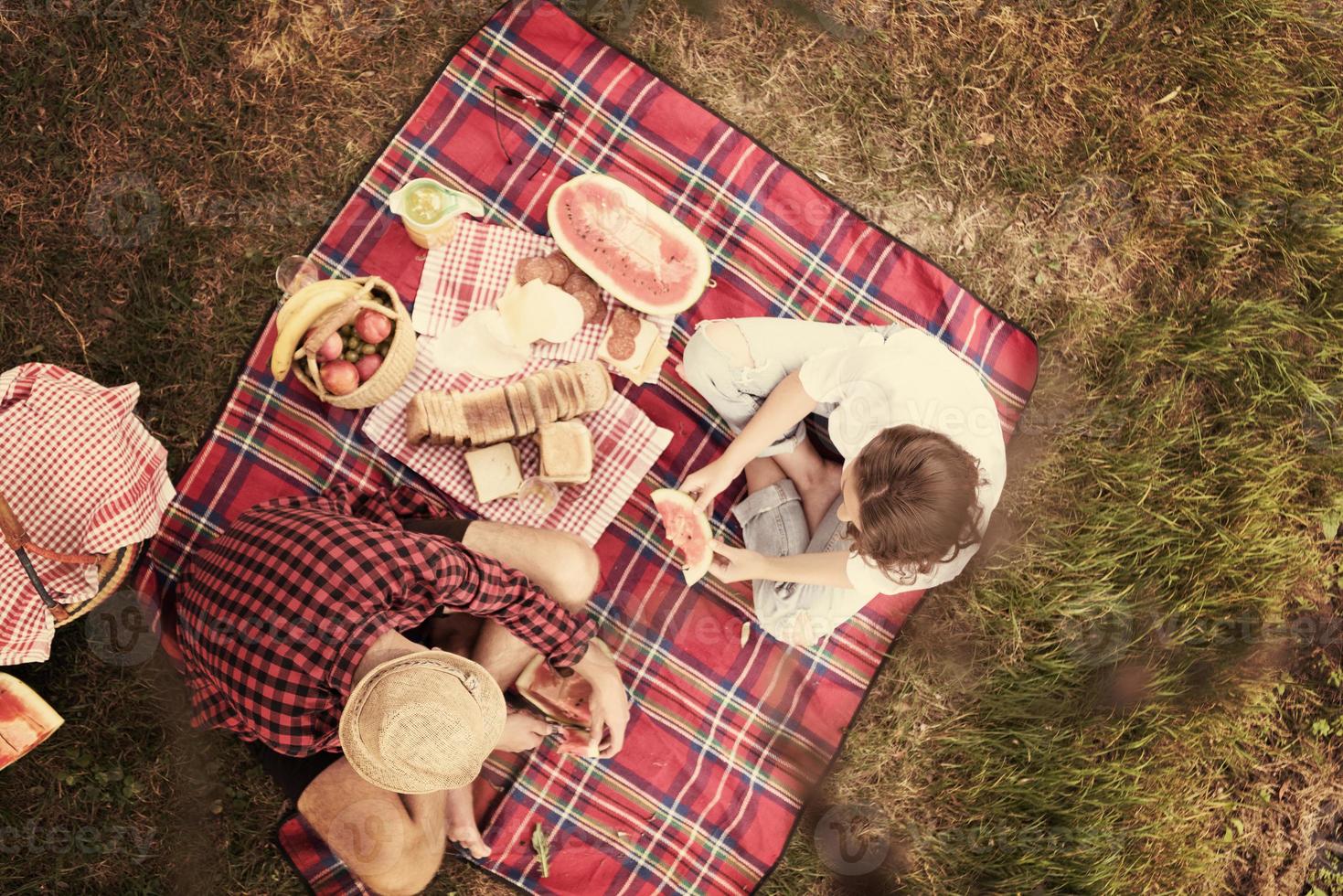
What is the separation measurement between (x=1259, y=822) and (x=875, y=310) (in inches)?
115

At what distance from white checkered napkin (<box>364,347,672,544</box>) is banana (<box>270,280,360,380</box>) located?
0.42m

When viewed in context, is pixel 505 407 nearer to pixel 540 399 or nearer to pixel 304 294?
pixel 540 399

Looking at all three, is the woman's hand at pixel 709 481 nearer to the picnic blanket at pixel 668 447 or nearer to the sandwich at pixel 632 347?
the picnic blanket at pixel 668 447

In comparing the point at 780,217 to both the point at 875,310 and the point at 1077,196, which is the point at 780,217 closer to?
the point at 875,310

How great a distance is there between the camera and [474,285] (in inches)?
144

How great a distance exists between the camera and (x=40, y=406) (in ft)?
9.29

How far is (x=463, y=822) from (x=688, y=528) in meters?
1.48

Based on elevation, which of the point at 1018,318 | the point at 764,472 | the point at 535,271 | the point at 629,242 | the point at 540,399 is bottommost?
the point at 540,399

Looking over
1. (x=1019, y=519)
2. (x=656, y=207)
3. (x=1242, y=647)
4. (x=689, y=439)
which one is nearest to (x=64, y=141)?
(x=656, y=207)

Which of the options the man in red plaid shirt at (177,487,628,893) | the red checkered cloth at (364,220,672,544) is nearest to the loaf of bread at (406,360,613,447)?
the red checkered cloth at (364,220,672,544)

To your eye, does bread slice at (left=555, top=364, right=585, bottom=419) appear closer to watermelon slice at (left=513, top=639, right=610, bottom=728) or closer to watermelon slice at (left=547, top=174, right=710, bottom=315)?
watermelon slice at (left=547, top=174, right=710, bottom=315)

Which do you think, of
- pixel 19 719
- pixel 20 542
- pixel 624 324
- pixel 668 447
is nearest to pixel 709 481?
pixel 668 447

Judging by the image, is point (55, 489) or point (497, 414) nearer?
point (55, 489)

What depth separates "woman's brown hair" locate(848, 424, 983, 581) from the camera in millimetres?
2582
